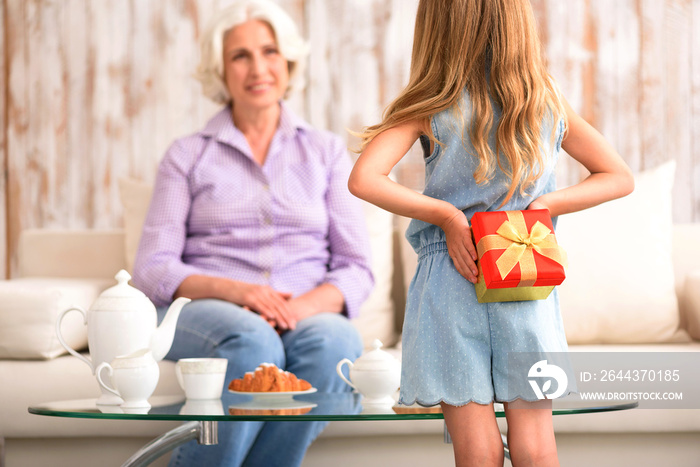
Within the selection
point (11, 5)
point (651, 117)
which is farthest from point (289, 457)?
point (11, 5)

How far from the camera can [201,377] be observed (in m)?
1.29

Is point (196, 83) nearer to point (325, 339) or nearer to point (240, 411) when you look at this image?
point (325, 339)

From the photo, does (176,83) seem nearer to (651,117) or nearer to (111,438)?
(111,438)

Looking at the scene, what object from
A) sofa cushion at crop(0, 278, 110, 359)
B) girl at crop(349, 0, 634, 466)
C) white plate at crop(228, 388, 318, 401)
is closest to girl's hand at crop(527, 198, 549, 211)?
girl at crop(349, 0, 634, 466)

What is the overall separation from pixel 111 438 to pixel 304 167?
0.86m

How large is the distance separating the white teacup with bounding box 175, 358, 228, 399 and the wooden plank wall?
1.44 m

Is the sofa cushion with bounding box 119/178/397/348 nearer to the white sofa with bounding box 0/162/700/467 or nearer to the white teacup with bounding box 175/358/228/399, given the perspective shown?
the white sofa with bounding box 0/162/700/467

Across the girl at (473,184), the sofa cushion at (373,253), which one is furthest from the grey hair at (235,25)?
the girl at (473,184)

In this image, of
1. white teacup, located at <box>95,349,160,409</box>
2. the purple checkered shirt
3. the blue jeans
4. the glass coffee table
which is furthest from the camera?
the purple checkered shirt

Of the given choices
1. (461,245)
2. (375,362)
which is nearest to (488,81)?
(461,245)

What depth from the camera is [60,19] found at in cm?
A: 260

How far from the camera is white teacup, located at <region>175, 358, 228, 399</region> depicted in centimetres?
129

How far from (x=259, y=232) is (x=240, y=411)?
0.88 m

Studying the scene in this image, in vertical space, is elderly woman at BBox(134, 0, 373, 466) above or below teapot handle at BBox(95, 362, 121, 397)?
above
